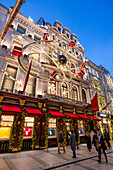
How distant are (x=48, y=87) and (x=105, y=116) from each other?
14.4 m

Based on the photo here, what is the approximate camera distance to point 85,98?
18234 mm

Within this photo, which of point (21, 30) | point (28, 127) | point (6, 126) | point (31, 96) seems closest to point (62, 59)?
point (21, 30)

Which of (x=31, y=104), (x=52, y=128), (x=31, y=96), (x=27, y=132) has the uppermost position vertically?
(x=31, y=96)

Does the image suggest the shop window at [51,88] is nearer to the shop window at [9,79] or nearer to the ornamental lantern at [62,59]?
the ornamental lantern at [62,59]

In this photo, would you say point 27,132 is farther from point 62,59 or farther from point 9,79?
point 62,59

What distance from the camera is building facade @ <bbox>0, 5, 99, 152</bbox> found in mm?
8953

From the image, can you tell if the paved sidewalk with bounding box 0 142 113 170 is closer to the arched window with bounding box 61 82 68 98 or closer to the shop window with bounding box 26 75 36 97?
the shop window with bounding box 26 75 36 97

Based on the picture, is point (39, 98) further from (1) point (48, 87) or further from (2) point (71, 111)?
(2) point (71, 111)

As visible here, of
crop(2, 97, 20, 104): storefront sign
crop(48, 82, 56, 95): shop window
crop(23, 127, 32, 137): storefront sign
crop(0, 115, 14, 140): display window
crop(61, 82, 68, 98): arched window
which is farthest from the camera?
crop(61, 82, 68, 98): arched window

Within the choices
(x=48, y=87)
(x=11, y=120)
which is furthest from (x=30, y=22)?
(x=11, y=120)

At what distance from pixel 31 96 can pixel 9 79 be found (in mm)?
3100

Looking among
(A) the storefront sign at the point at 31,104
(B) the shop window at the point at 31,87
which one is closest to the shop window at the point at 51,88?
(B) the shop window at the point at 31,87

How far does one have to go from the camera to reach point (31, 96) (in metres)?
11.0

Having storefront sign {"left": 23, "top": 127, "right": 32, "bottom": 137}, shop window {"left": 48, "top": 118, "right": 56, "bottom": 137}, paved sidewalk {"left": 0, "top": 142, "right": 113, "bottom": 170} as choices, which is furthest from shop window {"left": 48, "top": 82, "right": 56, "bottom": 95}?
paved sidewalk {"left": 0, "top": 142, "right": 113, "bottom": 170}
